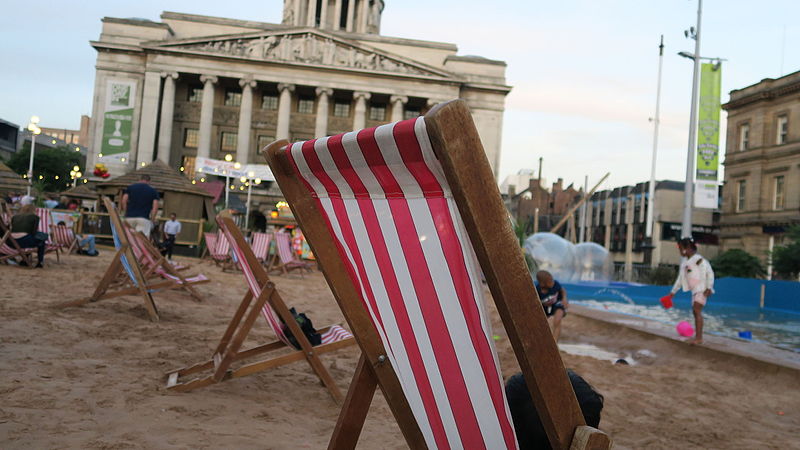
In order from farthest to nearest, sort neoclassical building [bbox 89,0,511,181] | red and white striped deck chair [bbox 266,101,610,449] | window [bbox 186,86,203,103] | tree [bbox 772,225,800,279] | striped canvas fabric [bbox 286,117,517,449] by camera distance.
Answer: window [bbox 186,86,203,103] < neoclassical building [bbox 89,0,511,181] < tree [bbox 772,225,800,279] < striped canvas fabric [bbox 286,117,517,449] < red and white striped deck chair [bbox 266,101,610,449]

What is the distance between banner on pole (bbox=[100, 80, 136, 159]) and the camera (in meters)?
40.9

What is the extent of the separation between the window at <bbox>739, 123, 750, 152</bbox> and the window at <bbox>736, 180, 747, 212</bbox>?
2081 millimetres

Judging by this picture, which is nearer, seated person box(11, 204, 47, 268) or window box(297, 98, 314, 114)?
seated person box(11, 204, 47, 268)

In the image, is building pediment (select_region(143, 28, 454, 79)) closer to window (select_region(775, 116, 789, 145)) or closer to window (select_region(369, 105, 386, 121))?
window (select_region(369, 105, 386, 121))

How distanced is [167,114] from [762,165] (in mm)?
37809

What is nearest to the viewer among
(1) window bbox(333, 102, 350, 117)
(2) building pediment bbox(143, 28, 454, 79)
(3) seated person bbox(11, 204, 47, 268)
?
(3) seated person bbox(11, 204, 47, 268)

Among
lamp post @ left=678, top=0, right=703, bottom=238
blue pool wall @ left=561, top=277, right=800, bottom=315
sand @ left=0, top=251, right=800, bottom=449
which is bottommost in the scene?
sand @ left=0, top=251, right=800, bottom=449

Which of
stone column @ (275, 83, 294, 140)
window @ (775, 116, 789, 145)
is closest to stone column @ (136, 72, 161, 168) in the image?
stone column @ (275, 83, 294, 140)

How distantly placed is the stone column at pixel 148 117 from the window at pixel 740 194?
3809 centimetres

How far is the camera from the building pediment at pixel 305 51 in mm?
42719

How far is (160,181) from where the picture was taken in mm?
21016

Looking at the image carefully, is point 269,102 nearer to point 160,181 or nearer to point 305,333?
point 160,181

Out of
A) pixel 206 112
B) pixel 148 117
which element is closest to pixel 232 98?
pixel 206 112

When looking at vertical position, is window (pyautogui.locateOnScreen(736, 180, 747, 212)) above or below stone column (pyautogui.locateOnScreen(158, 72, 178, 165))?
below
